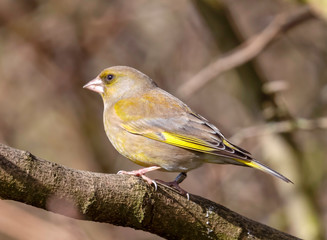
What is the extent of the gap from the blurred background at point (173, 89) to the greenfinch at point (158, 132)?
117 centimetres

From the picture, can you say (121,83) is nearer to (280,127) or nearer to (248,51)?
(248,51)

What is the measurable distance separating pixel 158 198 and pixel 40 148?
557 cm

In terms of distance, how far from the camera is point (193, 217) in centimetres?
357

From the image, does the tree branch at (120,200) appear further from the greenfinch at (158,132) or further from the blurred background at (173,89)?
the blurred background at (173,89)

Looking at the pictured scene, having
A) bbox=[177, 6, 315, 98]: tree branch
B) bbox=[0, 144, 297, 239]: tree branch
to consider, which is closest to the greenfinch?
bbox=[0, 144, 297, 239]: tree branch

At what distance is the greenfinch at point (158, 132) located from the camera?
174 inches

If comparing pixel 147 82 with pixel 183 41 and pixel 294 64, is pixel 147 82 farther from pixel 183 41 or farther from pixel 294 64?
pixel 294 64

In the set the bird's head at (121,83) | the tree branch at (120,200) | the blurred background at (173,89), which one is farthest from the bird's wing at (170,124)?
the blurred background at (173,89)

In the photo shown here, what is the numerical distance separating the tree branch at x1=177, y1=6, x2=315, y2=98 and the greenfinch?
949 mm

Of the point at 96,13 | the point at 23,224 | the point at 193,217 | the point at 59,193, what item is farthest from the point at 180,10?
the point at 59,193

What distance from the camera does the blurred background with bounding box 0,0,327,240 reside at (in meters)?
6.82

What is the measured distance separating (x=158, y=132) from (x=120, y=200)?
169 cm

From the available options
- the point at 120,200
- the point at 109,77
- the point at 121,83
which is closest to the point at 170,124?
the point at 121,83

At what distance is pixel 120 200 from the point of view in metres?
3.12
